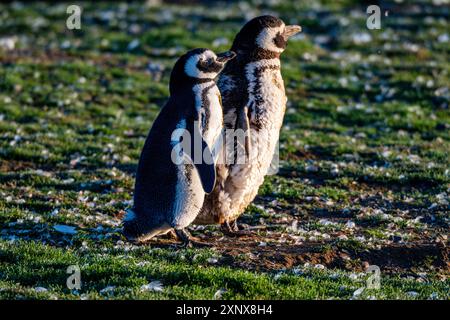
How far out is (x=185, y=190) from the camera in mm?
10188

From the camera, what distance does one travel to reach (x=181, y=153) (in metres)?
10.1

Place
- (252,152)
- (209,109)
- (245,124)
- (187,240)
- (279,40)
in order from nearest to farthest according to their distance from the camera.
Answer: (209,109) → (187,240) → (245,124) → (252,152) → (279,40)

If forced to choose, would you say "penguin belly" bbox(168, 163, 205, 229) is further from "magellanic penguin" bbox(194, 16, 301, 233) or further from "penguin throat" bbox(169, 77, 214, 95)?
"penguin throat" bbox(169, 77, 214, 95)

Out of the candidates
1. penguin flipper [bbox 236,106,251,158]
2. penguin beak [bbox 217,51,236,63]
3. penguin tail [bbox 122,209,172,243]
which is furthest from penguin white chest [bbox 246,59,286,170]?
penguin tail [bbox 122,209,172,243]

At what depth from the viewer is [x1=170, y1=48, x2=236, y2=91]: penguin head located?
33.7 ft

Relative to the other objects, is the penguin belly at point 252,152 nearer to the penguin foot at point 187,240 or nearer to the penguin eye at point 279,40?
the penguin eye at point 279,40

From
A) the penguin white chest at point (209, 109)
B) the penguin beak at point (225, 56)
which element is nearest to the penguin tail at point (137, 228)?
the penguin white chest at point (209, 109)

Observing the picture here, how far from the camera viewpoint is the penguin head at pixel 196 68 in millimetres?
10273

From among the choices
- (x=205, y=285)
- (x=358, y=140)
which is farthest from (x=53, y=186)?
(x=358, y=140)

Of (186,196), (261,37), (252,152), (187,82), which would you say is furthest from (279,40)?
(186,196)

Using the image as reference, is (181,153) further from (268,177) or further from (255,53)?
(268,177)

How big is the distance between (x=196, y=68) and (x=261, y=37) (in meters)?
1.28

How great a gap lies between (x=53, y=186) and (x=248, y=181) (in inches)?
158

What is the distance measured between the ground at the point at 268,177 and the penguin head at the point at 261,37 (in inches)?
96.0
